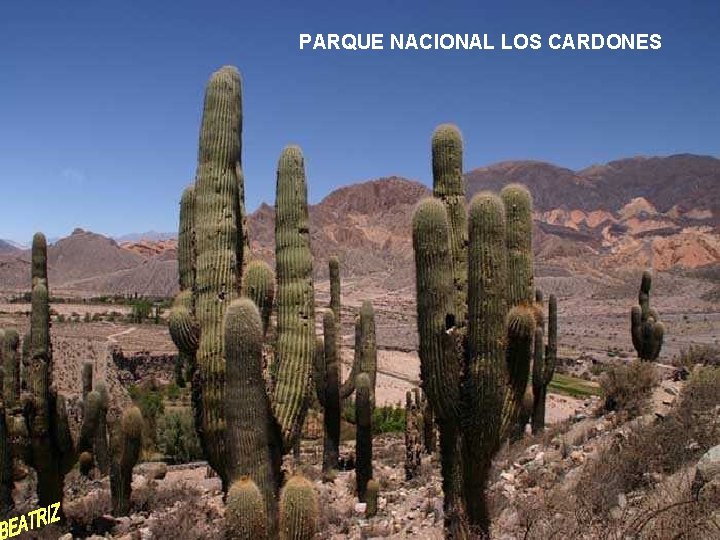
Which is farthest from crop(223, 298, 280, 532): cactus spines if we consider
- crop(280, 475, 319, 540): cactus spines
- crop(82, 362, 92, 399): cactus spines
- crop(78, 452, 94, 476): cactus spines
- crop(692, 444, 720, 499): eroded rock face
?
crop(82, 362, 92, 399): cactus spines

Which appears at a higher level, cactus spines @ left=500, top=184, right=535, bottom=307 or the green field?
cactus spines @ left=500, top=184, right=535, bottom=307

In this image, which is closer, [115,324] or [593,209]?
[115,324]

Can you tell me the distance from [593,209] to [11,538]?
7373 inches

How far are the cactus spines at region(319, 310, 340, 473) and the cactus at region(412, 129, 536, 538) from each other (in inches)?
230

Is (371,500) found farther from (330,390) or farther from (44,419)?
(44,419)

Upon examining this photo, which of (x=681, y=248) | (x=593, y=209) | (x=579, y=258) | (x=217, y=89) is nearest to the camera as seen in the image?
(x=217, y=89)

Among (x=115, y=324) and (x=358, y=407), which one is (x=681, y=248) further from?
(x=358, y=407)

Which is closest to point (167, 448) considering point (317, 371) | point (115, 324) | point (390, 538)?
point (317, 371)

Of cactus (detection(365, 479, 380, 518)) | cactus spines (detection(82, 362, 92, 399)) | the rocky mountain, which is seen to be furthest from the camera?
the rocky mountain

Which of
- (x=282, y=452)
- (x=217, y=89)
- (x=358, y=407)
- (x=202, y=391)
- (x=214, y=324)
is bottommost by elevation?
(x=358, y=407)

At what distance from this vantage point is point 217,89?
6.37 meters

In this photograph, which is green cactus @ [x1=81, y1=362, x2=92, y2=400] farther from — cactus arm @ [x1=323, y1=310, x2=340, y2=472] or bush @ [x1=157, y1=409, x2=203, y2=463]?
cactus arm @ [x1=323, y1=310, x2=340, y2=472]

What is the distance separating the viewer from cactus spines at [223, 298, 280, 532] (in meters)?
5.34

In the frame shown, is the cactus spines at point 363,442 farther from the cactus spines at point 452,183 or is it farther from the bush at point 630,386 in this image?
the cactus spines at point 452,183
